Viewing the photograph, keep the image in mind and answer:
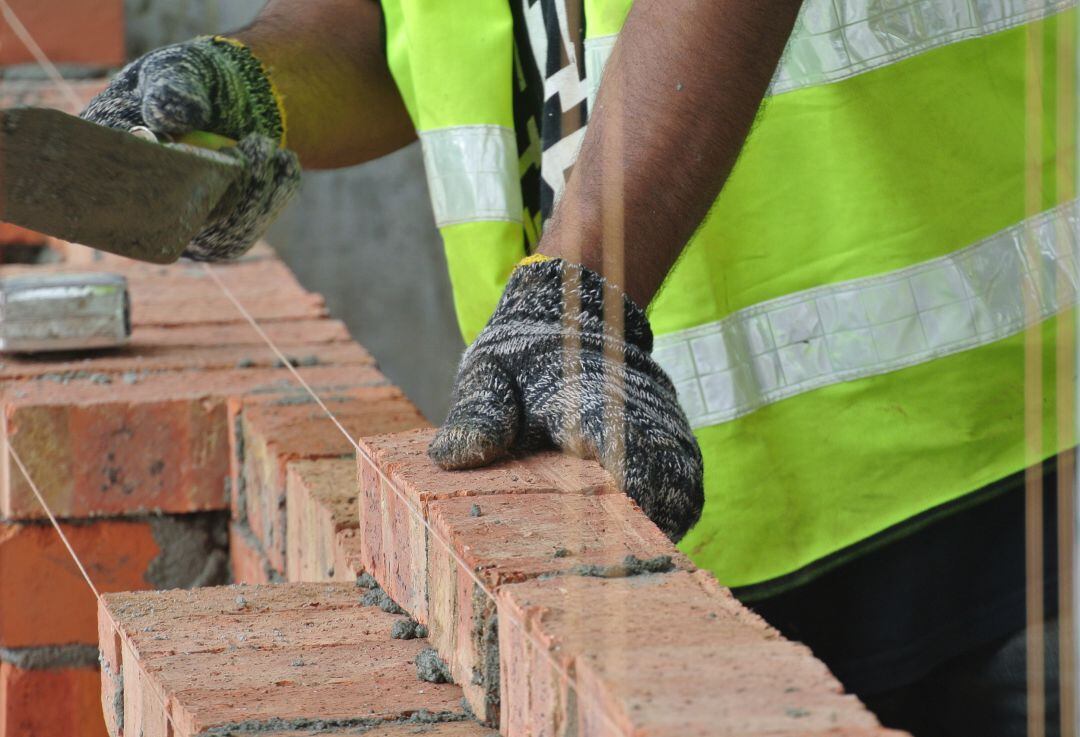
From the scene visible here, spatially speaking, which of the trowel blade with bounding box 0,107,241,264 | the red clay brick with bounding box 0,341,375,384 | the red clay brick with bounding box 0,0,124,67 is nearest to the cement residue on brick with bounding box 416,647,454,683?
the trowel blade with bounding box 0,107,241,264

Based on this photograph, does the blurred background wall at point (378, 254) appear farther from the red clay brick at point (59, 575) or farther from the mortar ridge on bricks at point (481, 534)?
the mortar ridge on bricks at point (481, 534)

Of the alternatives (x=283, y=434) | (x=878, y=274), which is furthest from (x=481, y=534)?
(x=283, y=434)

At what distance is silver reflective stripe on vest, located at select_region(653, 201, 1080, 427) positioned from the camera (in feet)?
6.99

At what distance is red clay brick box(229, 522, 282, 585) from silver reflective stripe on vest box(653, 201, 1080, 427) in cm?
92

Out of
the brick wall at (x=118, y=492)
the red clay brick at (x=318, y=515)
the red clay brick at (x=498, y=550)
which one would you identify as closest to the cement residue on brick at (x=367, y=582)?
the red clay brick at (x=318, y=515)

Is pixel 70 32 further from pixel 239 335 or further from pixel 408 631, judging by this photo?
pixel 408 631

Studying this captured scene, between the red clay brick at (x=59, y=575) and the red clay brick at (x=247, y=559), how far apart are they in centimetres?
16

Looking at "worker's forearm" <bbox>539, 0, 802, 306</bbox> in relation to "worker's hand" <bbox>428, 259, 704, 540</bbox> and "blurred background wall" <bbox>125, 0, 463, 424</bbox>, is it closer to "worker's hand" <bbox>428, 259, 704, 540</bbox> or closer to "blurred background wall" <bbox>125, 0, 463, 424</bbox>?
"worker's hand" <bbox>428, 259, 704, 540</bbox>

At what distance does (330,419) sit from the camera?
2652 millimetres

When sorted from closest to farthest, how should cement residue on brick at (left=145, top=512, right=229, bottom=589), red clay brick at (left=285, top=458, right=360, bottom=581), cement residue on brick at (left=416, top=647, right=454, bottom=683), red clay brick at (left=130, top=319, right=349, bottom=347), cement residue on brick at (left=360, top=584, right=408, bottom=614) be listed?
1. cement residue on brick at (left=416, top=647, right=454, bottom=683)
2. cement residue on brick at (left=360, top=584, right=408, bottom=614)
3. red clay brick at (left=285, top=458, right=360, bottom=581)
4. cement residue on brick at (left=145, top=512, right=229, bottom=589)
5. red clay brick at (left=130, top=319, right=349, bottom=347)

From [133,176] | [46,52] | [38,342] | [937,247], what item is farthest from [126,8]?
[937,247]

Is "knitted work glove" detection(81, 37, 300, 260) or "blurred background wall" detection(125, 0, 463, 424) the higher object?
"knitted work glove" detection(81, 37, 300, 260)

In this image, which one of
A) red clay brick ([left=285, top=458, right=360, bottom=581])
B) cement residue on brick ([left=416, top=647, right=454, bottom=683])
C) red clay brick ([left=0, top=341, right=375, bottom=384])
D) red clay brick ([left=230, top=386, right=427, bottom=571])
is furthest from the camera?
red clay brick ([left=0, top=341, right=375, bottom=384])

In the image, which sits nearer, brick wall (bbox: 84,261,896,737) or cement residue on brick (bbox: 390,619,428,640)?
brick wall (bbox: 84,261,896,737)
